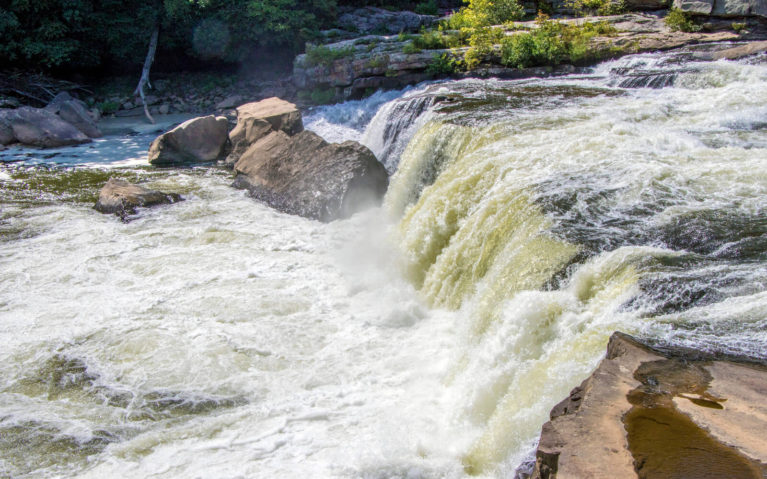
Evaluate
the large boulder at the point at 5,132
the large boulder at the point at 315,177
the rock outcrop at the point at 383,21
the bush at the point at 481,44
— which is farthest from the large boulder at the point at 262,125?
the rock outcrop at the point at 383,21

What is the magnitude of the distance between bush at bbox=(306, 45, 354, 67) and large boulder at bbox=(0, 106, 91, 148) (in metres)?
6.04

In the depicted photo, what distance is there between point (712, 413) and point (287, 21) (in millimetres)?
16919

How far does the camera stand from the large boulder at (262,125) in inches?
447

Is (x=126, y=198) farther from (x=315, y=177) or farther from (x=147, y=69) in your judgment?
(x=147, y=69)

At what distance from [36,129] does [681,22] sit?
14.4m

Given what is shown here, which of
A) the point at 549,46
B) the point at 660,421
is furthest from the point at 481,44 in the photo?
the point at 660,421

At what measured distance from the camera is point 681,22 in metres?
11.7

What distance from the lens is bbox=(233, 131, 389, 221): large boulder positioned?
854 cm

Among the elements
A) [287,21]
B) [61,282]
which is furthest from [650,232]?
[287,21]

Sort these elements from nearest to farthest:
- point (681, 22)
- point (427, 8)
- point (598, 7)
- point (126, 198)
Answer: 1. point (126, 198)
2. point (681, 22)
3. point (598, 7)
4. point (427, 8)

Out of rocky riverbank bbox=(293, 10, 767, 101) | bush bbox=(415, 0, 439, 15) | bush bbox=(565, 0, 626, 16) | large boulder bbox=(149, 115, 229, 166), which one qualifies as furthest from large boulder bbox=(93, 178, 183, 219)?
bush bbox=(415, 0, 439, 15)

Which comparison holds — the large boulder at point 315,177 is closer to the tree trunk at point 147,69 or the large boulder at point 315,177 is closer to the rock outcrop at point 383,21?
the tree trunk at point 147,69

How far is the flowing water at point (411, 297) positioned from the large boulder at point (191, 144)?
3.09 metres

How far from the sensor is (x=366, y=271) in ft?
22.1
